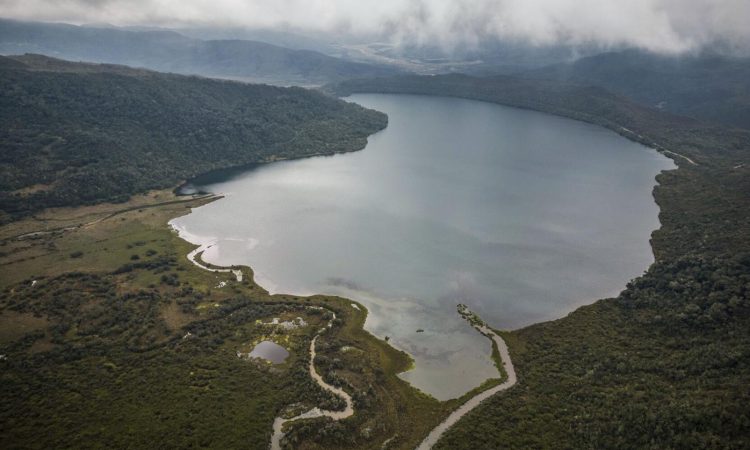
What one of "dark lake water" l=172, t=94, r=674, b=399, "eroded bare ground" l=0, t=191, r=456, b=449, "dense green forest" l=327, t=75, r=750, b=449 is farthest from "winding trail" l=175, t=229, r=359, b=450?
"dense green forest" l=327, t=75, r=750, b=449

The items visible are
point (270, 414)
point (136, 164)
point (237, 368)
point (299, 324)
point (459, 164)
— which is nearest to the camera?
point (270, 414)

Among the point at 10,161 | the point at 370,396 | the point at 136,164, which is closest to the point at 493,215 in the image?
the point at 370,396

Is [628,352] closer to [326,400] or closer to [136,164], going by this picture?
[326,400]

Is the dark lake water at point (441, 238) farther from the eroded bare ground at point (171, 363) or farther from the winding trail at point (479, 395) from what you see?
the eroded bare ground at point (171, 363)

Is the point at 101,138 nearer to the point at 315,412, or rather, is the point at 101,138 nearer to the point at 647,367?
the point at 315,412

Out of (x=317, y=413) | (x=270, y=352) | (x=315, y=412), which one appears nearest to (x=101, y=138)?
(x=270, y=352)

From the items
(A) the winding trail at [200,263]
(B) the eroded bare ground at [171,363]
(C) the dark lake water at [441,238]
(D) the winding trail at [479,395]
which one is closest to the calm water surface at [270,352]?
(B) the eroded bare ground at [171,363]
